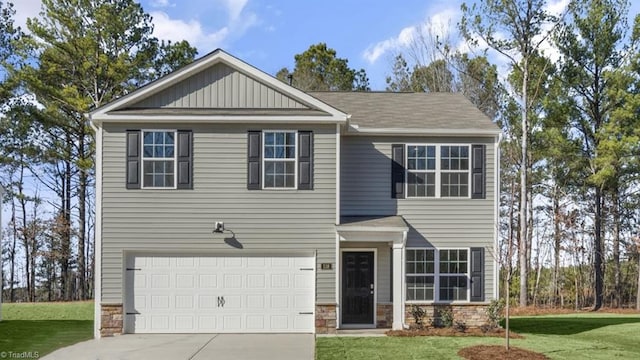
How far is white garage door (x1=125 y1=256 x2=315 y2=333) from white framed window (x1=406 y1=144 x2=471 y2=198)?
3324 mm

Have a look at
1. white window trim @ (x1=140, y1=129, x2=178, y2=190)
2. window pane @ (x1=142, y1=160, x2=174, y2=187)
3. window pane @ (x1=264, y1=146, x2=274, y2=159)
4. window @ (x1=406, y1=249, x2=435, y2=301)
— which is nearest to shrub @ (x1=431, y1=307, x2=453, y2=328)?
window @ (x1=406, y1=249, x2=435, y2=301)

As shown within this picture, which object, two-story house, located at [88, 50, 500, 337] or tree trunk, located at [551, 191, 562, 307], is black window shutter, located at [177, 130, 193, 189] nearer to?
two-story house, located at [88, 50, 500, 337]

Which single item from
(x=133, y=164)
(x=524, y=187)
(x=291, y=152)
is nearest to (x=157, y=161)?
(x=133, y=164)

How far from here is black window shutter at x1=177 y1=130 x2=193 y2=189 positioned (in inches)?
530

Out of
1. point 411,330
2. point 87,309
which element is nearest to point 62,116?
point 87,309

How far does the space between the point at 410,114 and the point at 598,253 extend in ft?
41.3

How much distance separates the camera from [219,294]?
1354cm

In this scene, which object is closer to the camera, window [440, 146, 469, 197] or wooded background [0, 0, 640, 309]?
window [440, 146, 469, 197]

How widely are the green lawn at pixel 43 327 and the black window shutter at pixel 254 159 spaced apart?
5.24m

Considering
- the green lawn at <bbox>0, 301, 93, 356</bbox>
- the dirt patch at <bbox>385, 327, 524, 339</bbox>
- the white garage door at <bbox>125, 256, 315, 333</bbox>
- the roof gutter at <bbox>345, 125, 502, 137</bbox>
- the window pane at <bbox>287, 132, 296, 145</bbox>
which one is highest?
the roof gutter at <bbox>345, 125, 502, 137</bbox>

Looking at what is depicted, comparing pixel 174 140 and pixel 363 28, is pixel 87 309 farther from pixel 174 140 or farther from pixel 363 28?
pixel 363 28

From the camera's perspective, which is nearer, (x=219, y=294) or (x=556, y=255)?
(x=219, y=294)

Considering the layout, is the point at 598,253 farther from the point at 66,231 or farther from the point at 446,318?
the point at 66,231

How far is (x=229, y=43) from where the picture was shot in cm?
2017
